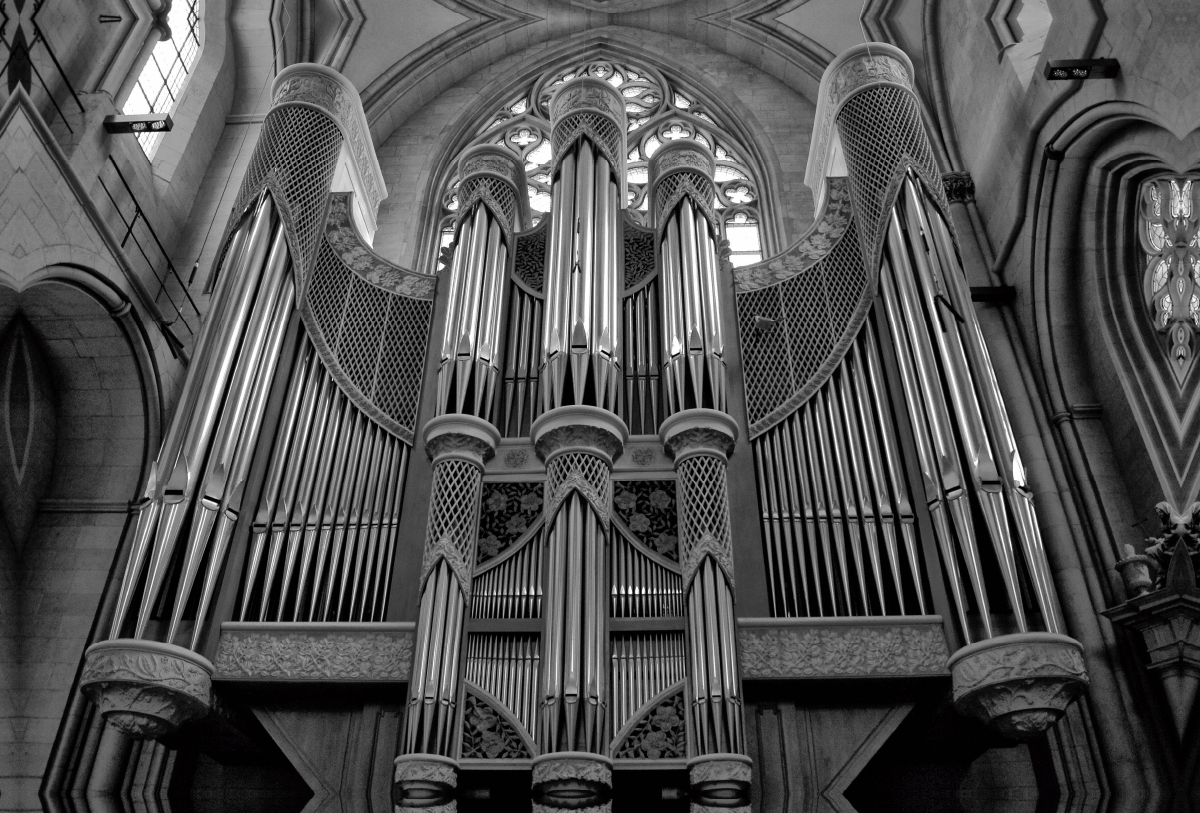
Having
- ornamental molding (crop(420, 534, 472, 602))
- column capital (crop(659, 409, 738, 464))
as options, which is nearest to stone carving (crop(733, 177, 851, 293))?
column capital (crop(659, 409, 738, 464))

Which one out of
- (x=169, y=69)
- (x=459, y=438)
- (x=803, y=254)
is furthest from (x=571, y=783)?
(x=169, y=69)

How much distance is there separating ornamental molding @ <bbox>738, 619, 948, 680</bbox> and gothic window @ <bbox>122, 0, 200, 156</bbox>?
317 inches

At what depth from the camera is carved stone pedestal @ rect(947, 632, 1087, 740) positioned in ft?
21.1

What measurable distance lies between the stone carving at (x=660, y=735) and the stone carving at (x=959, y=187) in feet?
20.8

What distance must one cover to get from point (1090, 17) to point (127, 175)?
8.53 m

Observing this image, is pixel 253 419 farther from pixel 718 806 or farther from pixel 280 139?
pixel 718 806

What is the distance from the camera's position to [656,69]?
14922 mm

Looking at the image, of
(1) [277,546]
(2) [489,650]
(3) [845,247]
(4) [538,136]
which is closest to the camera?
(2) [489,650]

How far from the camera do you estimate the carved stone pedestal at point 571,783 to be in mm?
6172

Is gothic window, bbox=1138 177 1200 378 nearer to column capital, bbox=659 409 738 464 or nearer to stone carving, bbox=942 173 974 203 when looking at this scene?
stone carving, bbox=942 173 974 203

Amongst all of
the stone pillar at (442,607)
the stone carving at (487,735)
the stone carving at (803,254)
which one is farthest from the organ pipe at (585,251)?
the stone carving at (487,735)

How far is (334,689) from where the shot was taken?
716cm

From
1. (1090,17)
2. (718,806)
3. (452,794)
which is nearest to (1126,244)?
(1090,17)

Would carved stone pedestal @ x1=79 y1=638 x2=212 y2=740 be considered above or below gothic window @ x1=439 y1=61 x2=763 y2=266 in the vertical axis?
below
